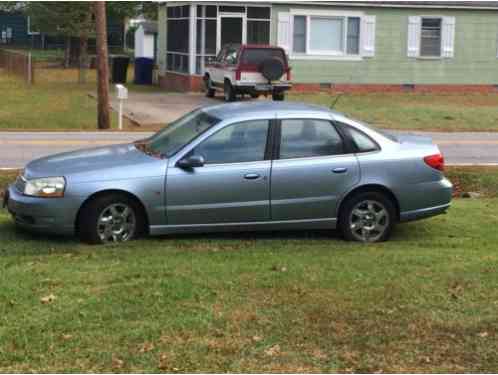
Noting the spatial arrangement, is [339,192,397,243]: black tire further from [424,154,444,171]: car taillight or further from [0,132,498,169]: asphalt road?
[0,132,498,169]: asphalt road

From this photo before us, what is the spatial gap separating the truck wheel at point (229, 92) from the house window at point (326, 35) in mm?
5851

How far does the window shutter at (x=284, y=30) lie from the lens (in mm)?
31719

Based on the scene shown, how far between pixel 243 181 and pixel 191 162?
0.55 meters

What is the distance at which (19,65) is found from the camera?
39.5 m

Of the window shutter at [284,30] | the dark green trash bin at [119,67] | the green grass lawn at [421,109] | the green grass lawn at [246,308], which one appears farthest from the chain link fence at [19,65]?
the green grass lawn at [246,308]

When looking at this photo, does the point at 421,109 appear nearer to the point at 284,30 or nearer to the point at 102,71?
the point at 284,30

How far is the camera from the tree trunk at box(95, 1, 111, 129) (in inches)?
788

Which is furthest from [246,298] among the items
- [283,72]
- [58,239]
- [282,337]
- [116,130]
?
[283,72]

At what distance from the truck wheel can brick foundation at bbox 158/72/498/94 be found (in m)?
4.37

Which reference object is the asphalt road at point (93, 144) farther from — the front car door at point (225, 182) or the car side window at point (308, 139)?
the car side window at point (308, 139)

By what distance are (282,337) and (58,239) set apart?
375 centimetres

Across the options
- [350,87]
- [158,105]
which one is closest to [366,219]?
[158,105]

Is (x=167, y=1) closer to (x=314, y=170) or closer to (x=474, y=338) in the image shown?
(x=314, y=170)

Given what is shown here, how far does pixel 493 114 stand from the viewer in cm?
2520
